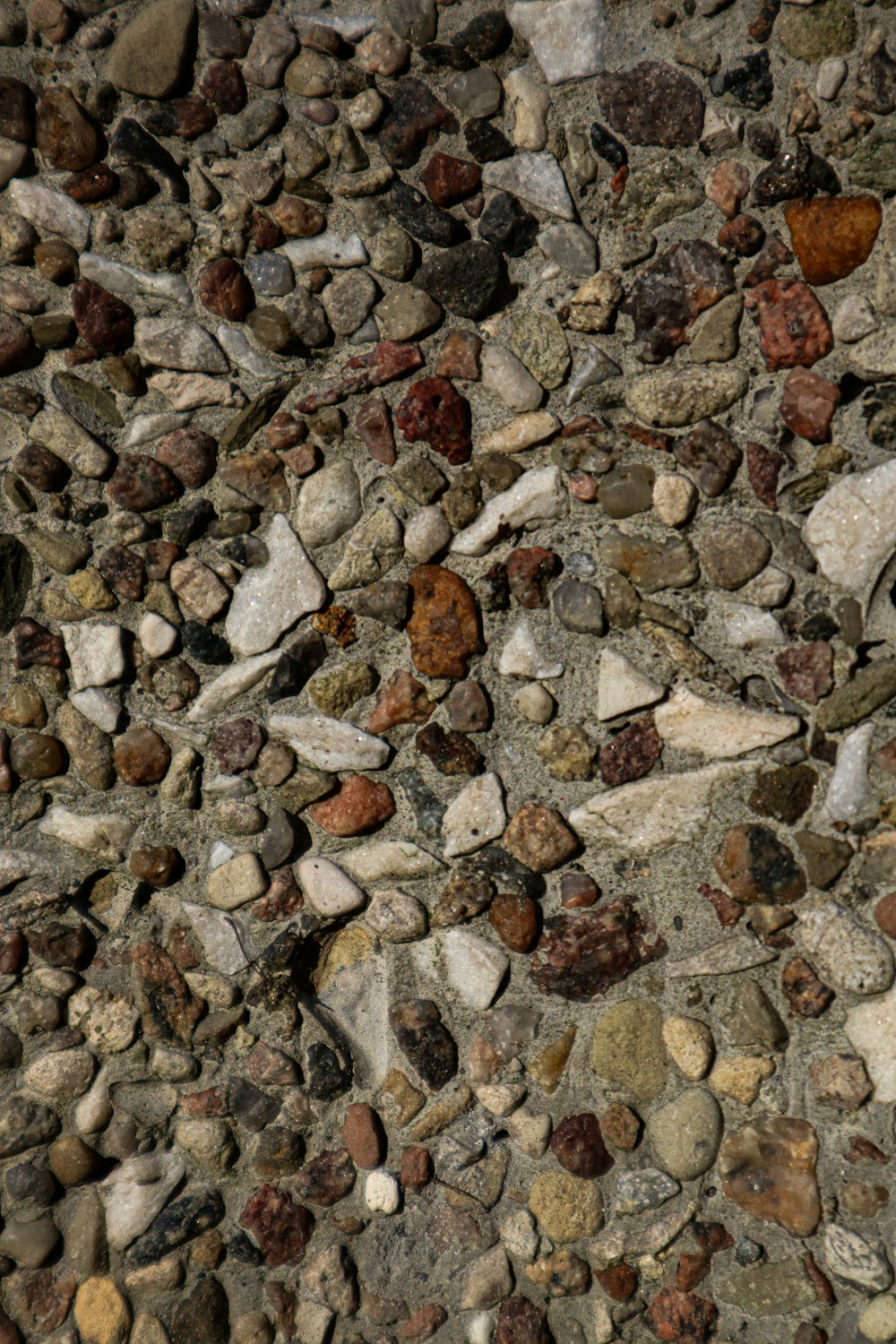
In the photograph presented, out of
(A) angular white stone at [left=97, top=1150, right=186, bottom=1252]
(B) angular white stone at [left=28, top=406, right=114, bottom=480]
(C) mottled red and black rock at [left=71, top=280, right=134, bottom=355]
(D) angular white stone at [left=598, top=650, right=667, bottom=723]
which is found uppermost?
(C) mottled red and black rock at [left=71, top=280, right=134, bottom=355]

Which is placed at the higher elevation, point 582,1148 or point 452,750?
point 452,750

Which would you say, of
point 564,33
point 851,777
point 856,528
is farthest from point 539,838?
point 564,33

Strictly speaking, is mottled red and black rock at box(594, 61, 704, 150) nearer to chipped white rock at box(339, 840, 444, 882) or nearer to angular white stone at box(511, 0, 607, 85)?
angular white stone at box(511, 0, 607, 85)

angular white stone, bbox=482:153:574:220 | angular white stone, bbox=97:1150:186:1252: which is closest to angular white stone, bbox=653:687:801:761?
angular white stone, bbox=482:153:574:220

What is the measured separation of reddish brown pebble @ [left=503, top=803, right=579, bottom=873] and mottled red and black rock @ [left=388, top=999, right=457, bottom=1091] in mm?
207

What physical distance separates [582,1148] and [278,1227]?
0.37 meters

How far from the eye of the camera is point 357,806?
1.09m

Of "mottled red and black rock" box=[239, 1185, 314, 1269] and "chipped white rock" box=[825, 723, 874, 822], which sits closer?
"chipped white rock" box=[825, 723, 874, 822]

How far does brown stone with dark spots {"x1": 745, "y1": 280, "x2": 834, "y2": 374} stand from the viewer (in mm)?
988

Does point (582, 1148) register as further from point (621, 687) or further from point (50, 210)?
point (50, 210)

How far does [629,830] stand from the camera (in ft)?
3.44

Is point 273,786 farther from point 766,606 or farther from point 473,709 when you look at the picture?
point 766,606

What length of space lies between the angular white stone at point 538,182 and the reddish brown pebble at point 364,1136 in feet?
3.37

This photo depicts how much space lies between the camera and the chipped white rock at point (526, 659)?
1.05 metres
